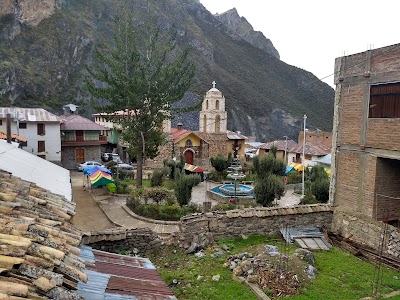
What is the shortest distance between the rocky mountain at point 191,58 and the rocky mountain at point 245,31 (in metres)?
21.1

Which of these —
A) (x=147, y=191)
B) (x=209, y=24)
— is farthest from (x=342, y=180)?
(x=209, y=24)

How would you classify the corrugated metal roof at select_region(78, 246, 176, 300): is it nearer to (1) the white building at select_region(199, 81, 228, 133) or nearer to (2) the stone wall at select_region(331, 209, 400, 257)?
(2) the stone wall at select_region(331, 209, 400, 257)

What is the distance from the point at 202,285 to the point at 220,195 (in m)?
13.7

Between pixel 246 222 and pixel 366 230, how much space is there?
178 inches

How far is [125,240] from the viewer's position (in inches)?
438

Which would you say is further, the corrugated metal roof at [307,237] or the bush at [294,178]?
the bush at [294,178]

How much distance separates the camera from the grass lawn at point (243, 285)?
333 inches

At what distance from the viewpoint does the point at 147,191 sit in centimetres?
1811

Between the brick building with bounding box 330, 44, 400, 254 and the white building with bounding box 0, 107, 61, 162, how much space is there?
26143 mm

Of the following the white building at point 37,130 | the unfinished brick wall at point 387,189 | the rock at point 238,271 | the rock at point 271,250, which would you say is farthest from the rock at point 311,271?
the white building at point 37,130

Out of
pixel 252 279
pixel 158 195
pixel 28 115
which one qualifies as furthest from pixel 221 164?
pixel 252 279

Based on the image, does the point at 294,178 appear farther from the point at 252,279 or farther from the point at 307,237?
the point at 252,279

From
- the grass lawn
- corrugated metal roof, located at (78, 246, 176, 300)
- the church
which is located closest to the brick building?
the grass lawn

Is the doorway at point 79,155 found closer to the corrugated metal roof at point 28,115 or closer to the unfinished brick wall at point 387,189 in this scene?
the corrugated metal roof at point 28,115
